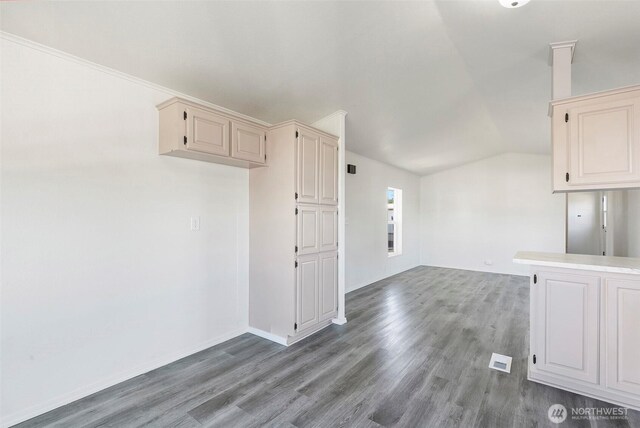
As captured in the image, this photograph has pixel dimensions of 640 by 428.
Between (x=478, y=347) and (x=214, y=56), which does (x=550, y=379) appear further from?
(x=214, y=56)

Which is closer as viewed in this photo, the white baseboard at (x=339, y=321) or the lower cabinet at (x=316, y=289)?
the lower cabinet at (x=316, y=289)

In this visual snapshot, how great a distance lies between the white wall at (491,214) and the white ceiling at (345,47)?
3.14 m

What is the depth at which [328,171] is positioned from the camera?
339 centimetres

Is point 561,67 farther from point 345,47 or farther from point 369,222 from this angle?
point 369,222

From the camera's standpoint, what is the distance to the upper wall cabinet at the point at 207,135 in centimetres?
235

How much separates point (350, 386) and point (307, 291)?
3.49ft

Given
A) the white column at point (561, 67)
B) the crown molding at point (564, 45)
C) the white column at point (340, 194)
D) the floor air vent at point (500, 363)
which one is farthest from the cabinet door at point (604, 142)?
the white column at point (340, 194)

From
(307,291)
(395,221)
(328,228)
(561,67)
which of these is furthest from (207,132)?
(395,221)

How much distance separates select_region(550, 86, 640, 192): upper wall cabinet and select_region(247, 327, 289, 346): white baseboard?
281cm

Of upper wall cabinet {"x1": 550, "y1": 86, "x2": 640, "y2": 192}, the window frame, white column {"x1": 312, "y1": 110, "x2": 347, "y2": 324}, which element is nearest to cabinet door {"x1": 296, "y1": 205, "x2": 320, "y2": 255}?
white column {"x1": 312, "y1": 110, "x2": 347, "y2": 324}

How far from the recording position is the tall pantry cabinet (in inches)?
115

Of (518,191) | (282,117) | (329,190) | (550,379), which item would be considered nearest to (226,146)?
(282,117)

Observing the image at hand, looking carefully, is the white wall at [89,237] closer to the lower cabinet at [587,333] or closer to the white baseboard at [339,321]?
the white baseboard at [339,321]

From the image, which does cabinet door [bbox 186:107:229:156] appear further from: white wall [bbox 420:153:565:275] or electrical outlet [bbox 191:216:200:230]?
white wall [bbox 420:153:565:275]
